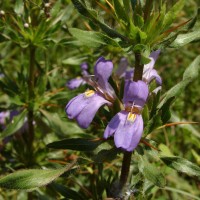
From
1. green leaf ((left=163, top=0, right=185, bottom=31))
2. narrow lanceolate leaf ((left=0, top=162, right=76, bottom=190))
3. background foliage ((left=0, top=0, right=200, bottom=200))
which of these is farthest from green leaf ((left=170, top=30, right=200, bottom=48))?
narrow lanceolate leaf ((left=0, top=162, right=76, bottom=190))

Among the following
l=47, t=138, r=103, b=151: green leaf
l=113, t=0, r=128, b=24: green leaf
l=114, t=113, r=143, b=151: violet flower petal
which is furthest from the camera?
l=47, t=138, r=103, b=151: green leaf

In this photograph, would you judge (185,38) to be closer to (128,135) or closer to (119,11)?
(119,11)

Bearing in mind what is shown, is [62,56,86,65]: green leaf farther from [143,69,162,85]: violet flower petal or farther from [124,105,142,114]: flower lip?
[124,105,142,114]: flower lip

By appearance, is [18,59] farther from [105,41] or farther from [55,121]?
[105,41]

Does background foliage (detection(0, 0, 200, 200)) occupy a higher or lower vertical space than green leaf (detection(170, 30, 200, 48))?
lower

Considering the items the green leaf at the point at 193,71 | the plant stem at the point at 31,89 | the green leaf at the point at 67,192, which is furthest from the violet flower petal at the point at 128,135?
the plant stem at the point at 31,89

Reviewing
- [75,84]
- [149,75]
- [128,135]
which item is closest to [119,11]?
[149,75]

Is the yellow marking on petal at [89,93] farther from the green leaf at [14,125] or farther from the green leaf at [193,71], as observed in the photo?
the green leaf at [14,125]
